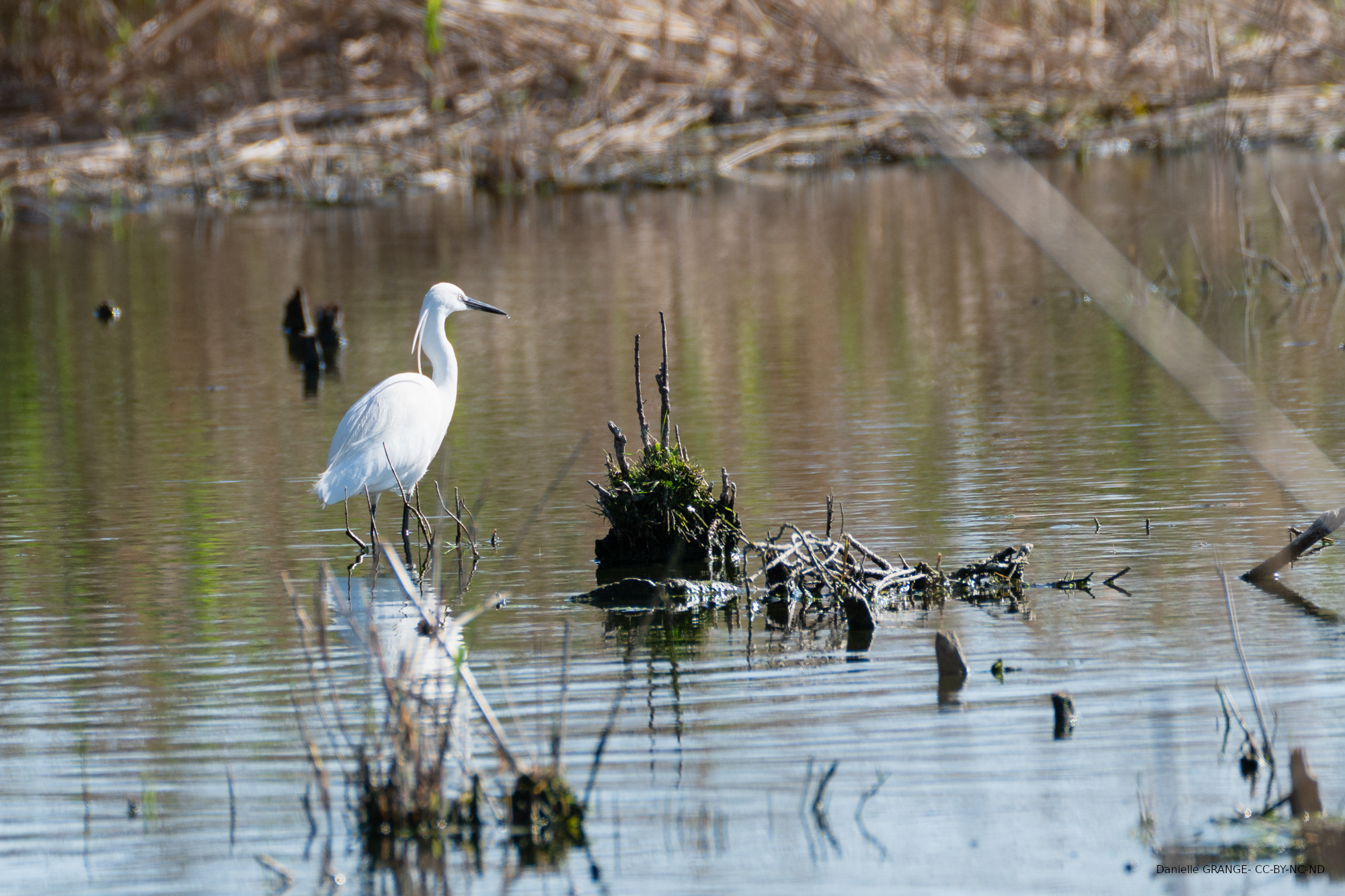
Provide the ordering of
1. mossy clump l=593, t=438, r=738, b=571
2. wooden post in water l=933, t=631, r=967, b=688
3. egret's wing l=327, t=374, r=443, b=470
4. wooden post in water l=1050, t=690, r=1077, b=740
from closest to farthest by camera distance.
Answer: wooden post in water l=1050, t=690, r=1077, b=740 < wooden post in water l=933, t=631, r=967, b=688 < mossy clump l=593, t=438, r=738, b=571 < egret's wing l=327, t=374, r=443, b=470

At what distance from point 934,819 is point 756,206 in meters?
21.5

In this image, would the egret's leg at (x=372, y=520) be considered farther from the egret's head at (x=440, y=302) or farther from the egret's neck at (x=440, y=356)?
the egret's head at (x=440, y=302)

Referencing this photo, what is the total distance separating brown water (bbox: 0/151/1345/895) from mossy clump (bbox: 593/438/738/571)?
0.86 ft

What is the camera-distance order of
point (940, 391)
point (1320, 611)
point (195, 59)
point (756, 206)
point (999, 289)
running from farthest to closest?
1. point (195, 59)
2. point (756, 206)
3. point (999, 289)
4. point (940, 391)
5. point (1320, 611)

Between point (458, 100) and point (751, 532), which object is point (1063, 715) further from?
point (458, 100)

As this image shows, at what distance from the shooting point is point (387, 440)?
8547 mm

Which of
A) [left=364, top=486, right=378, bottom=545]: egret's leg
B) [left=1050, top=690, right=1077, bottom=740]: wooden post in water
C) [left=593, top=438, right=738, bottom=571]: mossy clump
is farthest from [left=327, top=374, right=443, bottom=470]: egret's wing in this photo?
[left=1050, top=690, right=1077, bottom=740]: wooden post in water

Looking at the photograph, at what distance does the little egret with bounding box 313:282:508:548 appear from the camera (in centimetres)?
838

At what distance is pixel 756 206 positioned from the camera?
2564cm

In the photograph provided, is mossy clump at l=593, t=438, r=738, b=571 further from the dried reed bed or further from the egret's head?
the dried reed bed

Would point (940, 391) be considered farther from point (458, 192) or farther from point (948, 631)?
point (458, 192)

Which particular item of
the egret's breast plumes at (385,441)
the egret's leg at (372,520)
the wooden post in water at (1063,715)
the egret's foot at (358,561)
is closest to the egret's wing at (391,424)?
the egret's breast plumes at (385,441)

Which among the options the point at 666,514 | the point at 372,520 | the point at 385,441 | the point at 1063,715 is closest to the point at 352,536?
the point at 372,520

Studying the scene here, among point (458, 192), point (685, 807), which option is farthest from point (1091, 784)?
point (458, 192)
